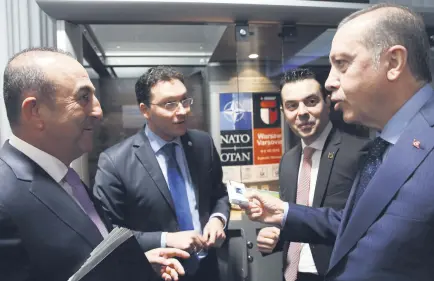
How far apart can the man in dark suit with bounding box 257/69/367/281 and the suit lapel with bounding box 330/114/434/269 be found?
64 centimetres

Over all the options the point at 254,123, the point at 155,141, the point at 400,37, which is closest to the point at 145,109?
the point at 155,141

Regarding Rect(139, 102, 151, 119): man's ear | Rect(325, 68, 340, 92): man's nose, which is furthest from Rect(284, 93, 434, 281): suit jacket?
Rect(139, 102, 151, 119): man's ear

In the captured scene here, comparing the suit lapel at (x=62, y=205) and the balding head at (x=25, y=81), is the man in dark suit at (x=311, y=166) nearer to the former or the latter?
the suit lapel at (x=62, y=205)

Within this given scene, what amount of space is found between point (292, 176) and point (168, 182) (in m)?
0.63

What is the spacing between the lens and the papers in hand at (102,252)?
0.79 metres

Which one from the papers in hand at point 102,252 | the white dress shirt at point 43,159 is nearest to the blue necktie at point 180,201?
the white dress shirt at point 43,159

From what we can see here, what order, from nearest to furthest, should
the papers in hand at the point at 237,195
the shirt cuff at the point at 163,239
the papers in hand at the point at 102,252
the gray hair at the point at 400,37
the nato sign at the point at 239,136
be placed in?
1. the papers in hand at the point at 102,252
2. the gray hair at the point at 400,37
3. the papers in hand at the point at 237,195
4. the shirt cuff at the point at 163,239
5. the nato sign at the point at 239,136

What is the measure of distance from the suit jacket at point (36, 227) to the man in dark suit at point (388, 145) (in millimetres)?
685

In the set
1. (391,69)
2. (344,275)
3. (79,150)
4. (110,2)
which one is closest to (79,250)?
(79,150)

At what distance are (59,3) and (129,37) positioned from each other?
3.85ft

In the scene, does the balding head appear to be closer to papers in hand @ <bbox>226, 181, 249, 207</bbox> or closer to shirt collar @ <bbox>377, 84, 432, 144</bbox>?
papers in hand @ <bbox>226, 181, 249, 207</bbox>

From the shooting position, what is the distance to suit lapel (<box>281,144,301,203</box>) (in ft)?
5.77

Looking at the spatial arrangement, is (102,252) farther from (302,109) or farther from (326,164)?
(302,109)

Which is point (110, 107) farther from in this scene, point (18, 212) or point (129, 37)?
point (18, 212)
